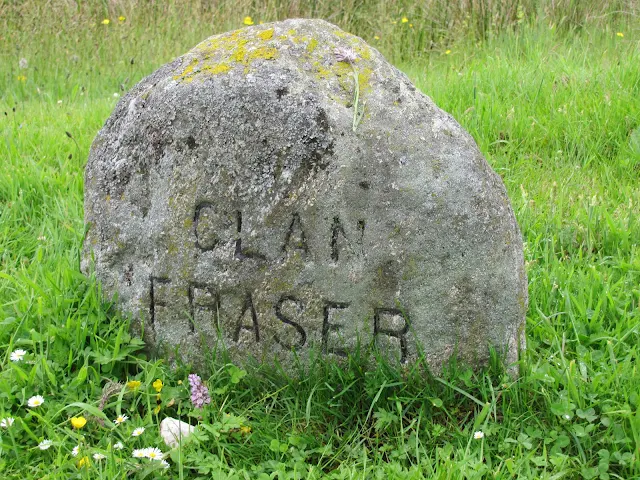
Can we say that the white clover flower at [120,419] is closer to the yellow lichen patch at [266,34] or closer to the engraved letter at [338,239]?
the engraved letter at [338,239]

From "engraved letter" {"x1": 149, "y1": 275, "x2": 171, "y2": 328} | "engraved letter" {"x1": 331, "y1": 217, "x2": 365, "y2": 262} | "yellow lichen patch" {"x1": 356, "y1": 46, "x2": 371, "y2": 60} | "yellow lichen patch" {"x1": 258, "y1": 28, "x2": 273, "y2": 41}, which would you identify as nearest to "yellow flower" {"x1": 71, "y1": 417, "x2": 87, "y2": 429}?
"engraved letter" {"x1": 149, "y1": 275, "x2": 171, "y2": 328}

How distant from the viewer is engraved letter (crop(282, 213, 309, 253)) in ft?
7.88

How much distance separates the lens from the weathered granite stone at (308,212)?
2336mm

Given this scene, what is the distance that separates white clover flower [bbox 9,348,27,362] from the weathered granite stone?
18.7 inches

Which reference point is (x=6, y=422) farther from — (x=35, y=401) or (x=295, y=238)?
(x=295, y=238)

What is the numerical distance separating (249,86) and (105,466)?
1358mm

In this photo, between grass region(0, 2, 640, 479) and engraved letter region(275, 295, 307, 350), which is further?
engraved letter region(275, 295, 307, 350)

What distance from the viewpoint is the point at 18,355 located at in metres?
2.53

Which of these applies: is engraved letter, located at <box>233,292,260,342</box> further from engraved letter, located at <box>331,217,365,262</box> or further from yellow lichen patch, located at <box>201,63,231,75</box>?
yellow lichen patch, located at <box>201,63,231,75</box>

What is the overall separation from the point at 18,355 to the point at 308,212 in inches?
47.3

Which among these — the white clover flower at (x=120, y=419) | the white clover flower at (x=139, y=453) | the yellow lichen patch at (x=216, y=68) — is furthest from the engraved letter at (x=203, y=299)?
the yellow lichen patch at (x=216, y=68)

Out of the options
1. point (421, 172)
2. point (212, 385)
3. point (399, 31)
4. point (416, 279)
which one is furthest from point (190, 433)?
point (399, 31)

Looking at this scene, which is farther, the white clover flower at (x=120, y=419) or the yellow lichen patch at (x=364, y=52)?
the yellow lichen patch at (x=364, y=52)

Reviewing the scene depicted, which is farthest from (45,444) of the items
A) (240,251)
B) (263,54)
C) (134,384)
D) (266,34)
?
(266,34)
